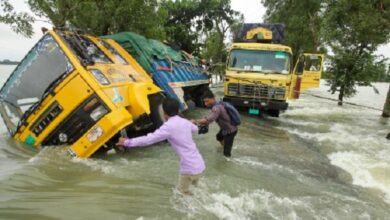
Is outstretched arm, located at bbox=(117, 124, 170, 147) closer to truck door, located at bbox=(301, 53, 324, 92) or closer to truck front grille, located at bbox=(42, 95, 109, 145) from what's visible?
truck front grille, located at bbox=(42, 95, 109, 145)

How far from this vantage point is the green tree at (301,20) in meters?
34.2

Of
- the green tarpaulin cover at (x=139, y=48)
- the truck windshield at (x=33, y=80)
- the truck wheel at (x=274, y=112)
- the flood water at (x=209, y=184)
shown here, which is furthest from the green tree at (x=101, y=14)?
the truck wheel at (x=274, y=112)

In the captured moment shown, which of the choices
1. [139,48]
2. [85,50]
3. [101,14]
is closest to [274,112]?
[139,48]

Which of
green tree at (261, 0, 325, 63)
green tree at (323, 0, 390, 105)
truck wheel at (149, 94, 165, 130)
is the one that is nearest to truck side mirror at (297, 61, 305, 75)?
green tree at (323, 0, 390, 105)

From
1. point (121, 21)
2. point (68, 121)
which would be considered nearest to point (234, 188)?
point (68, 121)

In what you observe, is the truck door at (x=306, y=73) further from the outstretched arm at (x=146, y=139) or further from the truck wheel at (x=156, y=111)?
the outstretched arm at (x=146, y=139)

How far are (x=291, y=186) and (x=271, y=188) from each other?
0.45 m

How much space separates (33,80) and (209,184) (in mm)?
4011

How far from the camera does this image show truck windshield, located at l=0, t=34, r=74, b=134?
7.68 meters

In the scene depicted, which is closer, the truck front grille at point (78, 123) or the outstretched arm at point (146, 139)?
the outstretched arm at point (146, 139)

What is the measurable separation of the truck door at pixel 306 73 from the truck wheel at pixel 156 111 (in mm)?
7332

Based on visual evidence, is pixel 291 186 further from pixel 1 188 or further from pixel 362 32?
pixel 362 32

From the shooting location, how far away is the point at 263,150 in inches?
379

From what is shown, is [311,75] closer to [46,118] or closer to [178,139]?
Answer: [46,118]
